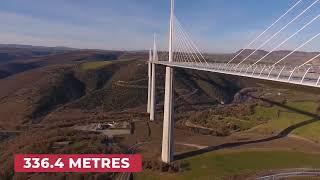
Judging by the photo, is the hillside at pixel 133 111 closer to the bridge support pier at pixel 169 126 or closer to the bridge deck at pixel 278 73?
the bridge deck at pixel 278 73

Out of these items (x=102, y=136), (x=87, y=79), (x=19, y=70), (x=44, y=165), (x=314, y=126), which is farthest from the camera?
(x=19, y=70)

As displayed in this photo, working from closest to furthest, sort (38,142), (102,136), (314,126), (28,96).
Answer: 1. (38,142)
2. (102,136)
3. (314,126)
4. (28,96)

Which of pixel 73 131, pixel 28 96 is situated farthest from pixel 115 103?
pixel 73 131

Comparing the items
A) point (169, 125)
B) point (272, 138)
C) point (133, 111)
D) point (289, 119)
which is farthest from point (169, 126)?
point (133, 111)

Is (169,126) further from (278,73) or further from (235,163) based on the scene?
(278,73)

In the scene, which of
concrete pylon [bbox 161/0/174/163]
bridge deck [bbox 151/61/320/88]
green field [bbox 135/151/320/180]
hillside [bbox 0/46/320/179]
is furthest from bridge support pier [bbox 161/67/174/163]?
bridge deck [bbox 151/61/320/88]

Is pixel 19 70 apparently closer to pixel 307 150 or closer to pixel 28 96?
pixel 28 96
